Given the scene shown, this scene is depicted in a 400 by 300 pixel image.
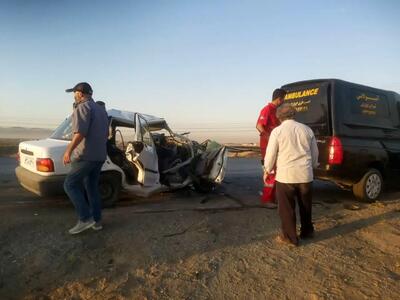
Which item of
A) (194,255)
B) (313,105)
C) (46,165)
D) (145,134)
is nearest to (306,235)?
(194,255)

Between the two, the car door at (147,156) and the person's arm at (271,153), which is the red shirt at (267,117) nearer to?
the person's arm at (271,153)

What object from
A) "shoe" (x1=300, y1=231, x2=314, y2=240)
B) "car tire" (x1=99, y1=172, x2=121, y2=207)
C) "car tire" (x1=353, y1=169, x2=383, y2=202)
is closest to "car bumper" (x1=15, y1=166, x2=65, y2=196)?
"car tire" (x1=99, y1=172, x2=121, y2=207)

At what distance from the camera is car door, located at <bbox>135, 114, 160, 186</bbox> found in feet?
22.9

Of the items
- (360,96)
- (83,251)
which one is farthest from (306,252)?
(360,96)

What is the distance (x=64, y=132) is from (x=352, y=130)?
4.94 metres

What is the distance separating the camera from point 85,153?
4875mm

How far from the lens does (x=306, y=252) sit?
4.60m

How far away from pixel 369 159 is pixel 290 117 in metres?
3.16

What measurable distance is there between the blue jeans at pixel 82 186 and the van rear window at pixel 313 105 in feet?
12.9

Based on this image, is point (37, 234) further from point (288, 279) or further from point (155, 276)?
point (288, 279)

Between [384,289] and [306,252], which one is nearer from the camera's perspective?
[384,289]

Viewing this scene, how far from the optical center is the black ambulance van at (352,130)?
693 cm

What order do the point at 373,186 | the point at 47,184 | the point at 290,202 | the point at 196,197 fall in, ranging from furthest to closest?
the point at 196,197
the point at 373,186
the point at 47,184
the point at 290,202

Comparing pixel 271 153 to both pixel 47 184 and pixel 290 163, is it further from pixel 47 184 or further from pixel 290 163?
pixel 47 184
